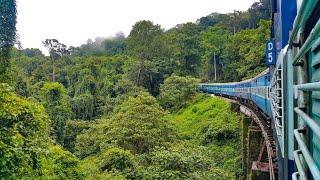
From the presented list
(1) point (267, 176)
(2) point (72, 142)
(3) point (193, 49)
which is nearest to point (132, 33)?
(3) point (193, 49)

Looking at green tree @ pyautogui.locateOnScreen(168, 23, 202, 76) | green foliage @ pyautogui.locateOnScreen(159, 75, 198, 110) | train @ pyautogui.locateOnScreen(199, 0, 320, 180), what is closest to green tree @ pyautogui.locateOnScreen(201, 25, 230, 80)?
green tree @ pyautogui.locateOnScreen(168, 23, 202, 76)

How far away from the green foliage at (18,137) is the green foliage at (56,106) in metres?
14.3

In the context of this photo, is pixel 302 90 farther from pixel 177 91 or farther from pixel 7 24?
pixel 177 91

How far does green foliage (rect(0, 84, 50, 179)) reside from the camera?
5672mm

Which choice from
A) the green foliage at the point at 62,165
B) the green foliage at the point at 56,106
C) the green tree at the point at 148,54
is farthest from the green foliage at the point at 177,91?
the green foliage at the point at 62,165

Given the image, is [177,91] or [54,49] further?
[54,49]

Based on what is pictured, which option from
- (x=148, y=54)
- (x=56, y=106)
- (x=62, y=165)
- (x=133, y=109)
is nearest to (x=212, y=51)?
(x=148, y=54)

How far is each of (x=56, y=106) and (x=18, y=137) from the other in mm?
16383

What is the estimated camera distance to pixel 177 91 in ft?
100

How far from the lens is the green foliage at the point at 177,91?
29.8 meters

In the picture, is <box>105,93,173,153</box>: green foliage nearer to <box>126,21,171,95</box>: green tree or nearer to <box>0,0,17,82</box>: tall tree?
<box>0,0,17,82</box>: tall tree

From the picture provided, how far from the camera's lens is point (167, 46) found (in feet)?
117

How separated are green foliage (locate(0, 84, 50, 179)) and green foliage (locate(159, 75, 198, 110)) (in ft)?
72.2

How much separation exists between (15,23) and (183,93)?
1581 centimetres
